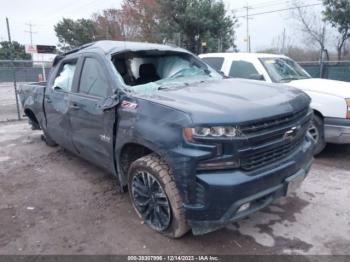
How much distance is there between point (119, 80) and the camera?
3.65 meters

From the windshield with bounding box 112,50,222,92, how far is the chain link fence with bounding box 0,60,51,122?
6671 mm

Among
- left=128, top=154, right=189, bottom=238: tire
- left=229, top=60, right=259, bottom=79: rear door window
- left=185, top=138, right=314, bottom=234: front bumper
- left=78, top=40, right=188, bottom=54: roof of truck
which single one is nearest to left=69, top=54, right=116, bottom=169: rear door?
left=78, top=40, right=188, bottom=54: roof of truck

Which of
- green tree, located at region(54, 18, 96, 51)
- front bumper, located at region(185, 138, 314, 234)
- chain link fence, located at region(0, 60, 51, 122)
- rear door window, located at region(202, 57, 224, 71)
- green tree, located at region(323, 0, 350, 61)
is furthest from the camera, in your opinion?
green tree, located at region(54, 18, 96, 51)

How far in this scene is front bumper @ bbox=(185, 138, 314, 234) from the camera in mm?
2662

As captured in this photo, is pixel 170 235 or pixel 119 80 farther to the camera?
pixel 119 80

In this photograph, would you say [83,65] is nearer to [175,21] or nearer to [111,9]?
[175,21]

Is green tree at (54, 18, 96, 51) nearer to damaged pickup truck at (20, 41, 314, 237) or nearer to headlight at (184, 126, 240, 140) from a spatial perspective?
damaged pickup truck at (20, 41, 314, 237)

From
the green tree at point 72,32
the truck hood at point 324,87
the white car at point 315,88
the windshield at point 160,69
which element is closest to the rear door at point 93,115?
the windshield at point 160,69

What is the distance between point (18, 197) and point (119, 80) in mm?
2162

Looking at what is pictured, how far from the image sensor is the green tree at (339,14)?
1614 centimetres

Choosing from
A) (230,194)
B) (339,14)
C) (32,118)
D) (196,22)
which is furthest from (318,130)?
(196,22)

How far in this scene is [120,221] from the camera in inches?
144

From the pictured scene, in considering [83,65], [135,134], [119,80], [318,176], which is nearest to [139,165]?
[135,134]

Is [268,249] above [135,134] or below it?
below
